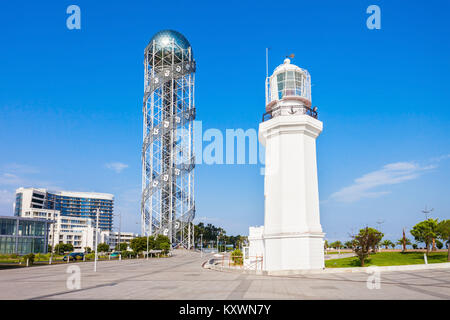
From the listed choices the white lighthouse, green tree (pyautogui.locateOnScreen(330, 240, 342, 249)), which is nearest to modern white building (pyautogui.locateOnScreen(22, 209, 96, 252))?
green tree (pyautogui.locateOnScreen(330, 240, 342, 249))

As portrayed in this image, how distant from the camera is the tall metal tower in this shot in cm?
8056

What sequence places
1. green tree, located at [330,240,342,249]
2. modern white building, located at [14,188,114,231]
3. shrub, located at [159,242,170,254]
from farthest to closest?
modern white building, located at [14,188,114,231]
green tree, located at [330,240,342,249]
shrub, located at [159,242,170,254]

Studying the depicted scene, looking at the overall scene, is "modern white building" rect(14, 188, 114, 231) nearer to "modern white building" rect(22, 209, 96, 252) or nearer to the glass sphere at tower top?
"modern white building" rect(22, 209, 96, 252)

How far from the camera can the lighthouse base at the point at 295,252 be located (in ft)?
75.4

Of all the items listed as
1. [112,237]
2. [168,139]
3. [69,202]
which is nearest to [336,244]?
[168,139]


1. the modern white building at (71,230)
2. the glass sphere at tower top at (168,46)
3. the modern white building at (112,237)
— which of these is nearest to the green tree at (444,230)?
the glass sphere at tower top at (168,46)

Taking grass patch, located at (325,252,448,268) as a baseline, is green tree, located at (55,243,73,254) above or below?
below

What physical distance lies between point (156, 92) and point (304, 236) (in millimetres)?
72939

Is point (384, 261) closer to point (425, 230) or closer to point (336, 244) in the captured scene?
point (425, 230)

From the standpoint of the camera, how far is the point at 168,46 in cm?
8800

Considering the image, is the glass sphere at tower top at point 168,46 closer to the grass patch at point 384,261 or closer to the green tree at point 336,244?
the grass patch at point 384,261
